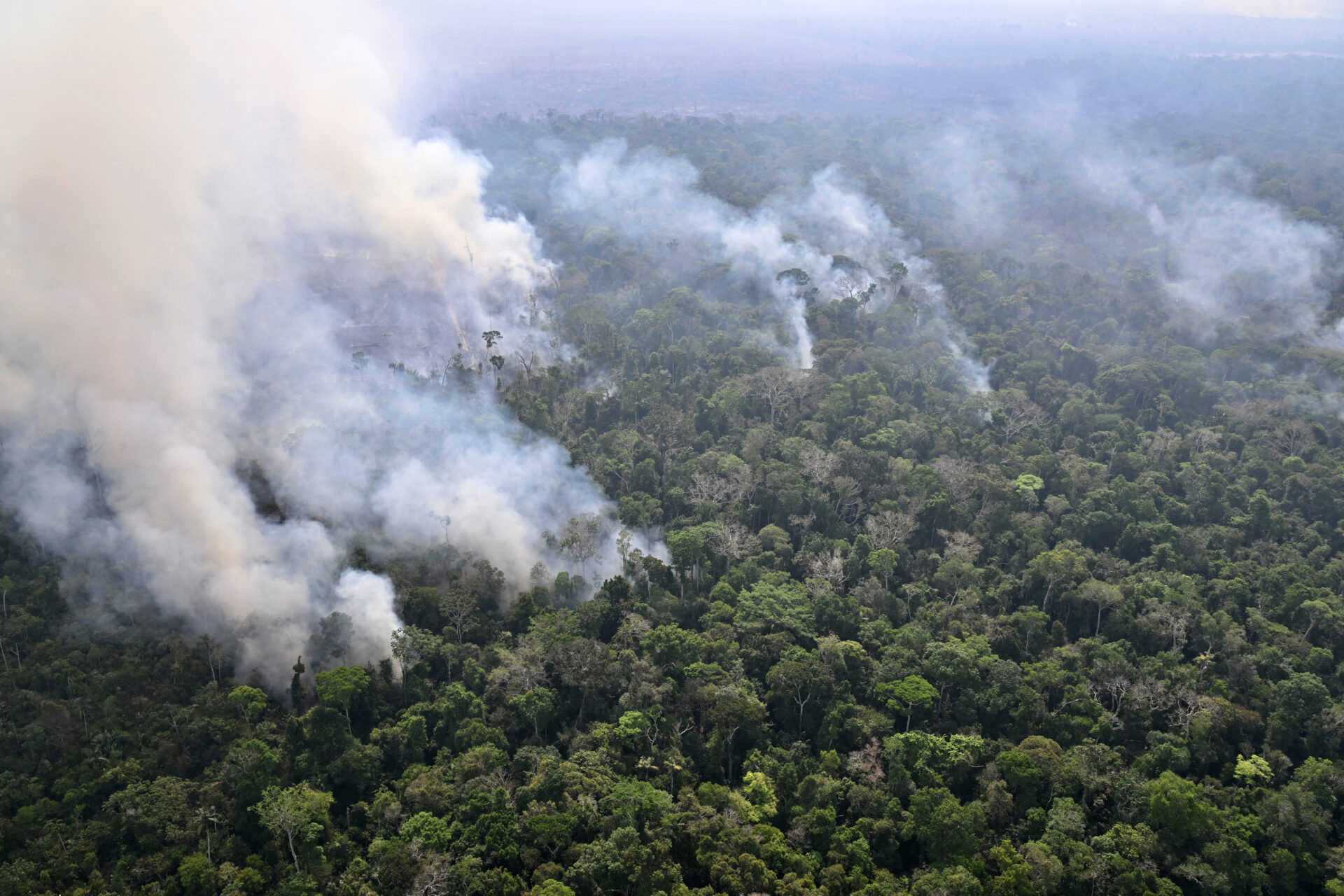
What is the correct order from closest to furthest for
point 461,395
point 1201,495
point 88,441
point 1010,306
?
point 88,441 → point 1201,495 → point 461,395 → point 1010,306

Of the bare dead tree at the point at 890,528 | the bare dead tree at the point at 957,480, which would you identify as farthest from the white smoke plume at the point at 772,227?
the bare dead tree at the point at 890,528

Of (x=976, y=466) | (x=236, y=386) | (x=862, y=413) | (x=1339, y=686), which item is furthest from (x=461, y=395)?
(x=1339, y=686)

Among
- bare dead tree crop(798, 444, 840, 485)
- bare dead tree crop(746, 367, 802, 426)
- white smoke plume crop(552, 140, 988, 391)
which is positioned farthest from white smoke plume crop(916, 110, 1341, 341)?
bare dead tree crop(798, 444, 840, 485)

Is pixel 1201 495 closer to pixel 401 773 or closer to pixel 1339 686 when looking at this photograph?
pixel 1339 686

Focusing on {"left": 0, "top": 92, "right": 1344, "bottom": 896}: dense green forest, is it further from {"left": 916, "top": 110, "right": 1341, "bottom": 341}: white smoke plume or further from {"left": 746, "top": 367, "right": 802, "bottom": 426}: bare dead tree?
{"left": 916, "top": 110, "right": 1341, "bottom": 341}: white smoke plume

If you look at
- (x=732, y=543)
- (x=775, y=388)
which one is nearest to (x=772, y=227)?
(x=775, y=388)

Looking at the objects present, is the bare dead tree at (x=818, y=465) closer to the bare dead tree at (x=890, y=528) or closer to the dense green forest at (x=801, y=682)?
the dense green forest at (x=801, y=682)
